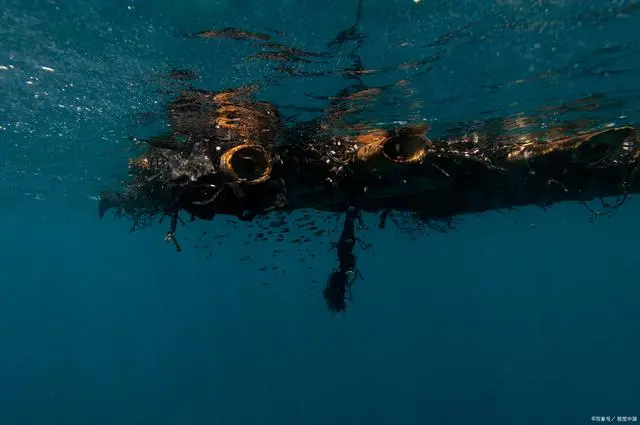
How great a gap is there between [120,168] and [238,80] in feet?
40.6

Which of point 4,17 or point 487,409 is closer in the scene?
point 4,17

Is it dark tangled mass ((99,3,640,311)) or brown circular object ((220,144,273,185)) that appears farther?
dark tangled mass ((99,3,640,311))

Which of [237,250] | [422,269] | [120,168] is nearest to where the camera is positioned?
[120,168]

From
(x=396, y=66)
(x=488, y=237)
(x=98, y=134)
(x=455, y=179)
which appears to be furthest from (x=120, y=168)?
(x=488, y=237)

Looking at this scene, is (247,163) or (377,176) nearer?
(247,163)

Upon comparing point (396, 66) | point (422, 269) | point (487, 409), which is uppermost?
point (396, 66)

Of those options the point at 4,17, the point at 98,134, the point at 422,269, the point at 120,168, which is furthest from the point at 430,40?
the point at 422,269

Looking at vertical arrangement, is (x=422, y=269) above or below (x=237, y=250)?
below

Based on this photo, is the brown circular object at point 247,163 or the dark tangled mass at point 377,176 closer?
the brown circular object at point 247,163

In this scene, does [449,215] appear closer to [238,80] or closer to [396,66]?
[396,66]

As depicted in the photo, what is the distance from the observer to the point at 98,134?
13.6 metres

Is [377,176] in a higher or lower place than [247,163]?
lower

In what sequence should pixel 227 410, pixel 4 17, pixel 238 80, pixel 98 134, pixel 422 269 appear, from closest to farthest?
pixel 4 17, pixel 238 80, pixel 98 134, pixel 227 410, pixel 422 269

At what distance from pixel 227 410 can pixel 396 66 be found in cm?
4969
